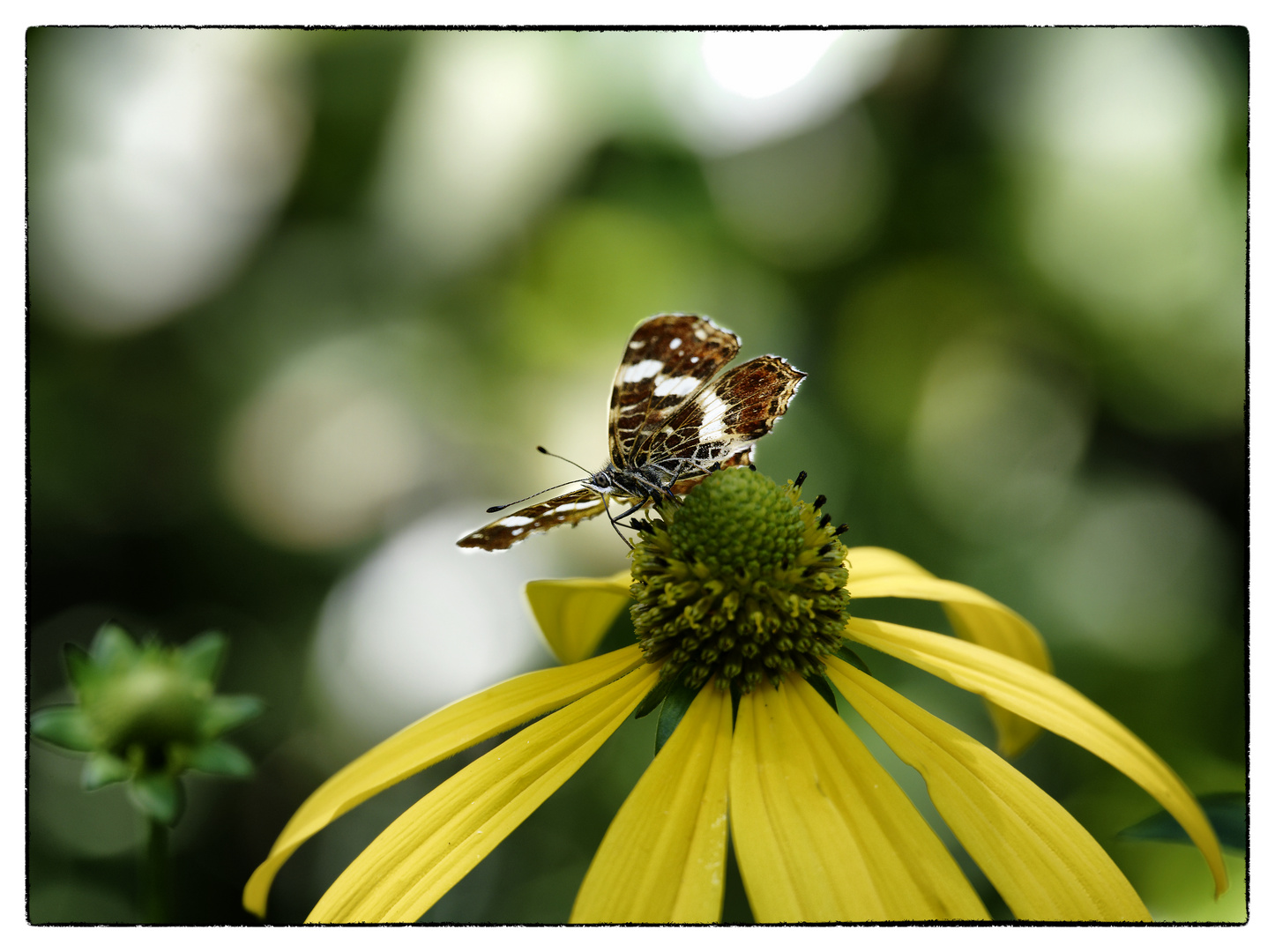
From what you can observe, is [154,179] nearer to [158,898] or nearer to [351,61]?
[351,61]

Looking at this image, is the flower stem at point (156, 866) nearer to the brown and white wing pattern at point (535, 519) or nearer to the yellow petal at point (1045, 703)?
the brown and white wing pattern at point (535, 519)

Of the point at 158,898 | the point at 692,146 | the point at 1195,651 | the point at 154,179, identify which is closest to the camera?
the point at 158,898

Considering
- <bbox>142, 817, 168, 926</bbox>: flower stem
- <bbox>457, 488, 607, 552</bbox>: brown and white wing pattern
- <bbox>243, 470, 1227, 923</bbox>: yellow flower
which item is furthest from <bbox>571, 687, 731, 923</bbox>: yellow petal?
<bbox>142, 817, 168, 926</bbox>: flower stem

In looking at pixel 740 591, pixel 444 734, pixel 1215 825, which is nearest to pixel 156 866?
pixel 444 734

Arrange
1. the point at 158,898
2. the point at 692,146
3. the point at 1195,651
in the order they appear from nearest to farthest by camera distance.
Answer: the point at 158,898, the point at 1195,651, the point at 692,146

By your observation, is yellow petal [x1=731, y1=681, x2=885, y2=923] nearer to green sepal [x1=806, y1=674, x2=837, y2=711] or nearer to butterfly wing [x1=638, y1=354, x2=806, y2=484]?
green sepal [x1=806, y1=674, x2=837, y2=711]

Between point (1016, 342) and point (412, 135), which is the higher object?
point (412, 135)

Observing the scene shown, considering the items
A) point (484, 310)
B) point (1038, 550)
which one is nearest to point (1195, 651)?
point (1038, 550)

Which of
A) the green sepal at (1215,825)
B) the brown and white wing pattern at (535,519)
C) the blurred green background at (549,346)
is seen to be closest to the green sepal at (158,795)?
the blurred green background at (549,346)
